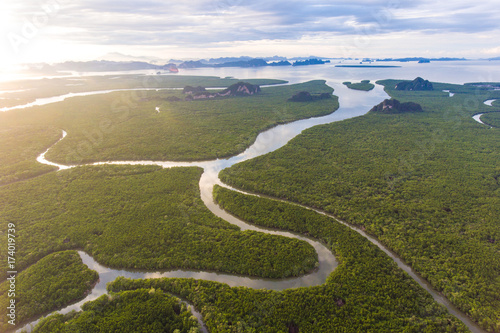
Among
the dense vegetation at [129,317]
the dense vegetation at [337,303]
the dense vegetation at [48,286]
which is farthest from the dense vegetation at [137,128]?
the dense vegetation at [337,303]

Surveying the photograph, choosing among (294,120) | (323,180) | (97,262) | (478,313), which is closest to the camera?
(478,313)

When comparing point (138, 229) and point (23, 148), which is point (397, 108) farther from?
point (23, 148)

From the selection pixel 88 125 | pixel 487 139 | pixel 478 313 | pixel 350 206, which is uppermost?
pixel 88 125

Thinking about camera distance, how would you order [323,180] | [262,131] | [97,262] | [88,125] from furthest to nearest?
[88,125] < [262,131] < [323,180] < [97,262]

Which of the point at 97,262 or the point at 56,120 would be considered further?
the point at 56,120

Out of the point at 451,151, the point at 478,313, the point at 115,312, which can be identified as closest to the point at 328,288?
the point at 478,313

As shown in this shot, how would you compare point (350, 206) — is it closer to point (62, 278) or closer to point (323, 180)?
point (323, 180)

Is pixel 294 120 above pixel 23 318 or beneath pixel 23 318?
above

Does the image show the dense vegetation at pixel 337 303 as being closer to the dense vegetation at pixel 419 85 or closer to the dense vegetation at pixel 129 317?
the dense vegetation at pixel 129 317
